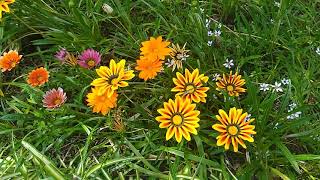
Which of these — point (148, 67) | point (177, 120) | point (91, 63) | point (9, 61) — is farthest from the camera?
point (9, 61)

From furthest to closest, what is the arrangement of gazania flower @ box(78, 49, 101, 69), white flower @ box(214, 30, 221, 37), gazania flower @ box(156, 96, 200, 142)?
white flower @ box(214, 30, 221, 37) < gazania flower @ box(78, 49, 101, 69) < gazania flower @ box(156, 96, 200, 142)

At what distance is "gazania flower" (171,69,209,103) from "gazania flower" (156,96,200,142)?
0.05m

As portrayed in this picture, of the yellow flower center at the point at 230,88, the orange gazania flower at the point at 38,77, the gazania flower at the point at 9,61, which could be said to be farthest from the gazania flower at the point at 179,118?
the gazania flower at the point at 9,61

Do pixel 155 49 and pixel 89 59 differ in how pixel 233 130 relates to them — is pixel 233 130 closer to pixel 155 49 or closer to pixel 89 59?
pixel 155 49

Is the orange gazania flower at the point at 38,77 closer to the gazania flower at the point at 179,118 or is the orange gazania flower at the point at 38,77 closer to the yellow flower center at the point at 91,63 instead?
the yellow flower center at the point at 91,63

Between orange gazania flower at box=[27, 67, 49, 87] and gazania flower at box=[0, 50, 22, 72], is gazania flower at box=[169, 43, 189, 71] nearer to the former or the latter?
orange gazania flower at box=[27, 67, 49, 87]

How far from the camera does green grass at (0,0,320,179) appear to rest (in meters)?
1.65

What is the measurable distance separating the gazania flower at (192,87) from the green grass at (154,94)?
0.10m

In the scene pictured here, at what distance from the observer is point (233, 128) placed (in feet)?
5.01

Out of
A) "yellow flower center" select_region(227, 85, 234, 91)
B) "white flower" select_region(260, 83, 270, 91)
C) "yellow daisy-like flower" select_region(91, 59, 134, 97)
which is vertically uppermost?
"white flower" select_region(260, 83, 270, 91)

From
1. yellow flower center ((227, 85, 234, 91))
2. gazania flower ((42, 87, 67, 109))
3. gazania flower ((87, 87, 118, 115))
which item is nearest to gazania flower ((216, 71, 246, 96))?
yellow flower center ((227, 85, 234, 91))

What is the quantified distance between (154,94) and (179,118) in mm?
302

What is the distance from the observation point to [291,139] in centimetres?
173

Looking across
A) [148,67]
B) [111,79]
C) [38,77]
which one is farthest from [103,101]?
[38,77]
